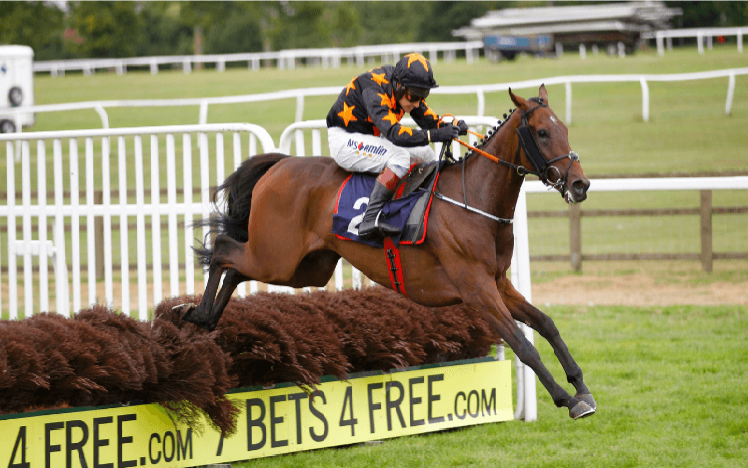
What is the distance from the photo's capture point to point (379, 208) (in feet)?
13.6

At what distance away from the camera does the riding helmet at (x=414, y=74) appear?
4047 millimetres

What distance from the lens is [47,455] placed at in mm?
3805

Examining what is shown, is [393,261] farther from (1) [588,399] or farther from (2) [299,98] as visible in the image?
(2) [299,98]

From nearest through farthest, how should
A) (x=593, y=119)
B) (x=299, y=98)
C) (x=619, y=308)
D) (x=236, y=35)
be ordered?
1. (x=619, y=308)
2. (x=299, y=98)
3. (x=593, y=119)
4. (x=236, y=35)

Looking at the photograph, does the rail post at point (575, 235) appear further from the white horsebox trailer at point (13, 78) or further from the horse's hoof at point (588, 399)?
the white horsebox trailer at point (13, 78)

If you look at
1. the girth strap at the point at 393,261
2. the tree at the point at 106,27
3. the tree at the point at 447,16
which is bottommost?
the girth strap at the point at 393,261

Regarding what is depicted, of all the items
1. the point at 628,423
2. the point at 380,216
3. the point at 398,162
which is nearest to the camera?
the point at 380,216

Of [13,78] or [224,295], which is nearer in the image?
[224,295]

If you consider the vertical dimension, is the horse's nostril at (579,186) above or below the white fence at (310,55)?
below

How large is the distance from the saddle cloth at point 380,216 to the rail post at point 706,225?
6664 millimetres

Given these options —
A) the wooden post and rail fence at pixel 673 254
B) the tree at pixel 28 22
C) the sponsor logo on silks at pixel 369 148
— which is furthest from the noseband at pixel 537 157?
the tree at pixel 28 22

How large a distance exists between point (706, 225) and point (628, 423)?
17.7 ft

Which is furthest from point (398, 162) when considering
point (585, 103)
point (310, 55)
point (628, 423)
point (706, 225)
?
point (310, 55)

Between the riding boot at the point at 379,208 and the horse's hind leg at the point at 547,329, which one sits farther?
the riding boot at the point at 379,208
